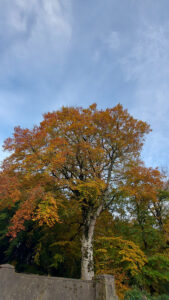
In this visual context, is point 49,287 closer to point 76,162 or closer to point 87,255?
point 87,255

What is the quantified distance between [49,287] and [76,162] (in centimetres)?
808

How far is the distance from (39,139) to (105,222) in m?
11.1

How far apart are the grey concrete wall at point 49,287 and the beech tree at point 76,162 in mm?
3784

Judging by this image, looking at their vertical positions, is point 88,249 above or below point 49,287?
above

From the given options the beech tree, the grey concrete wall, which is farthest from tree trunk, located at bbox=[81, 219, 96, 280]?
the grey concrete wall

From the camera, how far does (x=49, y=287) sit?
260 inches

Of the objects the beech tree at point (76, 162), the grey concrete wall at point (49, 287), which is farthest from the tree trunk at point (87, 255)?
the grey concrete wall at point (49, 287)

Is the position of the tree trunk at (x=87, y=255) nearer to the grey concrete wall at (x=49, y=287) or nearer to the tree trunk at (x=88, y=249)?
the tree trunk at (x=88, y=249)

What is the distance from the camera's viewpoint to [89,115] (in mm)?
14383

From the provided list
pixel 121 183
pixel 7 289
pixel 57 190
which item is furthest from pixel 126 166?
pixel 7 289

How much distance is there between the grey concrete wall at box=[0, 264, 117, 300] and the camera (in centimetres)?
591

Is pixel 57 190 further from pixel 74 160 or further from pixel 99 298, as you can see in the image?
pixel 99 298

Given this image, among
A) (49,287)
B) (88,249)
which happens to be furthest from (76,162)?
(49,287)

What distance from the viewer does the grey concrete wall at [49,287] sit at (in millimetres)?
5913
